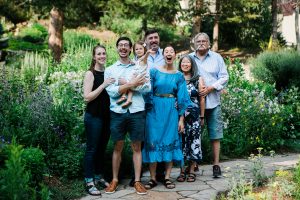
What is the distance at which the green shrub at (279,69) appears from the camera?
10781 mm

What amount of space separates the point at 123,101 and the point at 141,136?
16.7 inches

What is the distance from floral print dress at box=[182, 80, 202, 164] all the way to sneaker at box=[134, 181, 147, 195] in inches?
32.4

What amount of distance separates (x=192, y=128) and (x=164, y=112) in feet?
1.78

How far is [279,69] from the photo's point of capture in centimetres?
1100

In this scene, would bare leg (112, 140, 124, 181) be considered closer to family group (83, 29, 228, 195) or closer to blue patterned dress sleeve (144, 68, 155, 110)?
family group (83, 29, 228, 195)

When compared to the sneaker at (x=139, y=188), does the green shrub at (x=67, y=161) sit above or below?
above

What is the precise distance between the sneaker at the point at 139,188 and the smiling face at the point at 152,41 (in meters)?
1.53

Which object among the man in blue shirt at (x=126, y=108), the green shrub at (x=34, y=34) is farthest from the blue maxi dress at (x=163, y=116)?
the green shrub at (x=34, y=34)

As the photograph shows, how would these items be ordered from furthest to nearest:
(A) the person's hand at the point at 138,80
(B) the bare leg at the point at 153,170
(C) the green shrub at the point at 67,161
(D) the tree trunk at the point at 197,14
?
(D) the tree trunk at the point at 197,14, (C) the green shrub at the point at 67,161, (B) the bare leg at the point at 153,170, (A) the person's hand at the point at 138,80

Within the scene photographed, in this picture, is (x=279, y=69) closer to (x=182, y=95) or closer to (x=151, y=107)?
(x=182, y=95)

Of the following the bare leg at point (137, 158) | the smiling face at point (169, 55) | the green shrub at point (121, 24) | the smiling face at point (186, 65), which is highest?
the green shrub at point (121, 24)

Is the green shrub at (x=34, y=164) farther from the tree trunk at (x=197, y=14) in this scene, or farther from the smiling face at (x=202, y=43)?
the tree trunk at (x=197, y=14)

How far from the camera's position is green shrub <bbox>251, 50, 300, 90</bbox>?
10.8 m

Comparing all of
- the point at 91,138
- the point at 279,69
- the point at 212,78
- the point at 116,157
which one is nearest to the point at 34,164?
the point at 91,138
